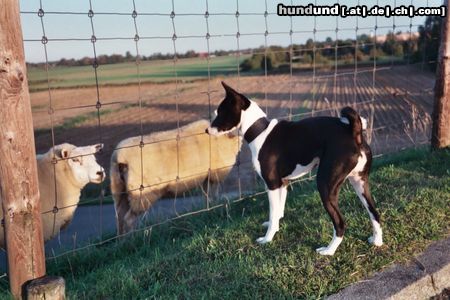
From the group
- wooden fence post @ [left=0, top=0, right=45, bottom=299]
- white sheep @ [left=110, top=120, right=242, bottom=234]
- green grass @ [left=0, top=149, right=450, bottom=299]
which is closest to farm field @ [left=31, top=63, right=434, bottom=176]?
white sheep @ [left=110, top=120, right=242, bottom=234]

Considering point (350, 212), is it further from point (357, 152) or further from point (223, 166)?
point (223, 166)

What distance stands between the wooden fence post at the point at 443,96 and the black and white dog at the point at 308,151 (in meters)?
2.81

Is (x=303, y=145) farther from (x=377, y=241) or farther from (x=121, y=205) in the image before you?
(x=121, y=205)

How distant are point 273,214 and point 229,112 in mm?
800

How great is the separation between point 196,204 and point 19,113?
3037 millimetres

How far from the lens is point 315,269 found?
3146 millimetres

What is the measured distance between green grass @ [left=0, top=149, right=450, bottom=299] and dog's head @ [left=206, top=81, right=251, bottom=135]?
80 centimetres

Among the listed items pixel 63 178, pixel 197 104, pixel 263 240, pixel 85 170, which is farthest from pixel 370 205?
pixel 197 104

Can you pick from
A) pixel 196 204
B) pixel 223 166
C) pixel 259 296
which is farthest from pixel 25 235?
pixel 223 166

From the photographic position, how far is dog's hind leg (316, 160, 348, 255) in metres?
3.23

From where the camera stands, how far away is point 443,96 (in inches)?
229

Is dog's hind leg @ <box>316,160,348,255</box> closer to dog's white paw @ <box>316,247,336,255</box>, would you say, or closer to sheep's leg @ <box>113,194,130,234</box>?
dog's white paw @ <box>316,247,336,255</box>

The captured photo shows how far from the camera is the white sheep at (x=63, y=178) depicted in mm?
5168

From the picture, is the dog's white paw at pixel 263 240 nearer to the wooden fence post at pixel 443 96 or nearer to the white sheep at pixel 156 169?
the white sheep at pixel 156 169
